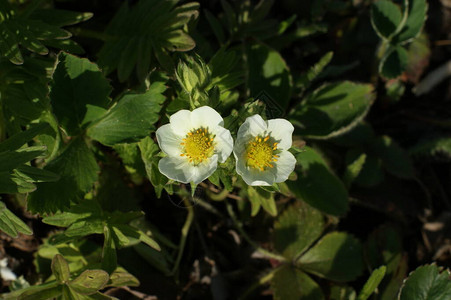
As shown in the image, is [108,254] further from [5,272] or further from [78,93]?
[5,272]

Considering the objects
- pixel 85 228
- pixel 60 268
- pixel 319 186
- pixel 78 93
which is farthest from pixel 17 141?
pixel 319 186

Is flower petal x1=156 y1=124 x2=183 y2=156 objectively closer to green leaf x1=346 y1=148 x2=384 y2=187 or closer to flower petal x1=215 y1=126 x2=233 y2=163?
flower petal x1=215 y1=126 x2=233 y2=163

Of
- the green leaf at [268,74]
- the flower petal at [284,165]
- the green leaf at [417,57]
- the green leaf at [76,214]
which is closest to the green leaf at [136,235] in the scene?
the green leaf at [76,214]

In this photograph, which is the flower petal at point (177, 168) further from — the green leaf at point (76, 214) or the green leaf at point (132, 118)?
the green leaf at point (76, 214)

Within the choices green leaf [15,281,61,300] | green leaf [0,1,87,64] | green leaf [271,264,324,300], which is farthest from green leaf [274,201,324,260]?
green leaf [0,1,87,64]

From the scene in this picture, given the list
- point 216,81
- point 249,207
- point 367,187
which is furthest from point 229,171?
point 367,187

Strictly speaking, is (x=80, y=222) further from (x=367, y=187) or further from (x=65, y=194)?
(x=367, y=187)
